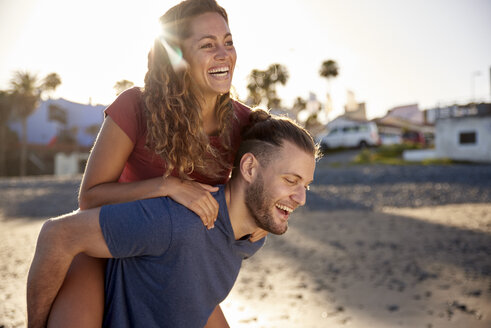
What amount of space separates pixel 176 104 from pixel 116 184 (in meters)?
0.54

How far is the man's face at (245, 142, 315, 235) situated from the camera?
8.39 feet

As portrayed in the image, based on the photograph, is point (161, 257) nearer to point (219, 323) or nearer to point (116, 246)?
point (116, 246)

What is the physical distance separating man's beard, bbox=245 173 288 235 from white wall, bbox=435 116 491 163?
Answer: 3038 cm

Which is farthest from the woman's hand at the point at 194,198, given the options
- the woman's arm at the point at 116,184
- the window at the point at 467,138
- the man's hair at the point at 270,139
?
the window at the point at 467,138

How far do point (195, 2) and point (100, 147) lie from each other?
3.27ft

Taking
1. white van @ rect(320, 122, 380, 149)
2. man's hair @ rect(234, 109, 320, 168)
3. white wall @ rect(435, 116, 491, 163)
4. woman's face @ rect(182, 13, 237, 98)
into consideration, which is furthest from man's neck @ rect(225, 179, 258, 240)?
white van @ rect(320, 122, 380, 149)

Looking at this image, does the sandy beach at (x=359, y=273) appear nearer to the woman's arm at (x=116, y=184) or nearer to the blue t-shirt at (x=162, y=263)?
the blue t-shirt at (x=162, y=263)

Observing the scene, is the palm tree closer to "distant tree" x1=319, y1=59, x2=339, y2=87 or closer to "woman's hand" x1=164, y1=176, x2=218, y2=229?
"distant tree" x1=319, y1=59, x2=339, y2=87

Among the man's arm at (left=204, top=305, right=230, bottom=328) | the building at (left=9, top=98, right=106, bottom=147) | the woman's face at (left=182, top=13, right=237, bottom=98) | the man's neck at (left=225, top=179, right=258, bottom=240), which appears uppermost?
the woman's face at (left=182, top=13, right=237, bottom=98)

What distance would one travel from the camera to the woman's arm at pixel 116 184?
2.39 metres

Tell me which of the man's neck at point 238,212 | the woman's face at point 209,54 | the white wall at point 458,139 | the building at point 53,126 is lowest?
the white wall at point 458,139

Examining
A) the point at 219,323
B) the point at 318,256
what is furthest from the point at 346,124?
the point at 219,323

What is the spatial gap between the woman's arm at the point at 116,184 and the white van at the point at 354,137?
32138 mm

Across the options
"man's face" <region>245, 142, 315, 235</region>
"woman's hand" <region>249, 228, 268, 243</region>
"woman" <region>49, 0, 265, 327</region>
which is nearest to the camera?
"woman" <region>49, 0, 265, 327</region>
